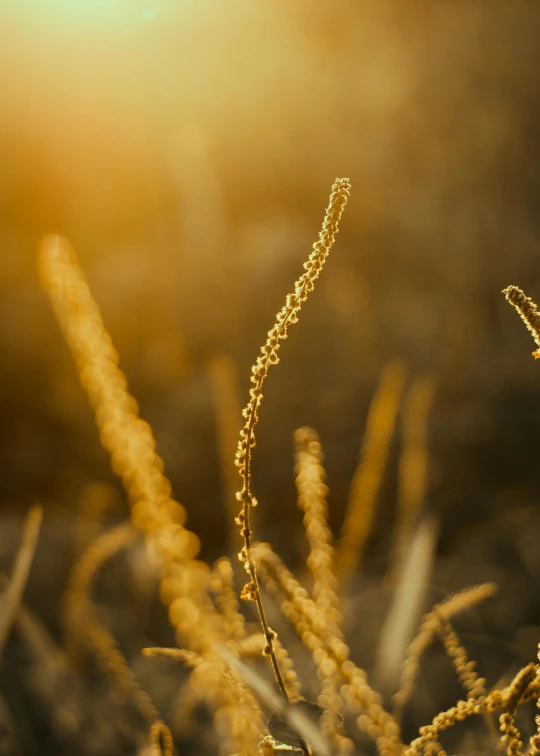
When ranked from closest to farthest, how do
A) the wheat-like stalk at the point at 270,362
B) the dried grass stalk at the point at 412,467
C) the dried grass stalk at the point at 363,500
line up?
the wheat-like stalk at the point at 270,362 → the dried grass stalk at the point at 363,500 → the dried grass stalk at the point at 412,467

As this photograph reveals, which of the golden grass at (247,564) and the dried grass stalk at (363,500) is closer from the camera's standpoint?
the golden grass at (247,564)

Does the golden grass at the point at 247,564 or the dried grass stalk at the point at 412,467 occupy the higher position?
the dried grass stalk at the point at 412,467

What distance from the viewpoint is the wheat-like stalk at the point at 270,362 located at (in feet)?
0.58

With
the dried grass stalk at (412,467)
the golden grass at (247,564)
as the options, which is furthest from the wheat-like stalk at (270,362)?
the dried grass stalk at (412,467)

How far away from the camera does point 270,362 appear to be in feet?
0.60

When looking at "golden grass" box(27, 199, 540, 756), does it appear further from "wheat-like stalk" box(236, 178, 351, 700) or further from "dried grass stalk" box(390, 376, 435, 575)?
"dried grass stalk" box(390, 376, 435, 575)

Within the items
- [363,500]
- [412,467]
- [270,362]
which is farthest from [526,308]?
[412,467]

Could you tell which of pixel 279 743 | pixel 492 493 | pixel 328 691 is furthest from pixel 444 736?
pixel 492 493

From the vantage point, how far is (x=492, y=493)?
1.28 meters

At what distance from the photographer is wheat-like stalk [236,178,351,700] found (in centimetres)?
18

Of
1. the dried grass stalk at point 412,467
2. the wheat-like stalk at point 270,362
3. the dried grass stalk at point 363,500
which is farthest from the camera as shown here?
the dried grass stalk at point 412,467

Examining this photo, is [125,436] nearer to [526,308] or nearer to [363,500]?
[526,308]

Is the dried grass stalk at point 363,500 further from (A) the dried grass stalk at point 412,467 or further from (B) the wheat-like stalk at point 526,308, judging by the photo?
(B) the wheat-like stalk at point 526,308

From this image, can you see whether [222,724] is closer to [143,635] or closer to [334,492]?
[143,635]
